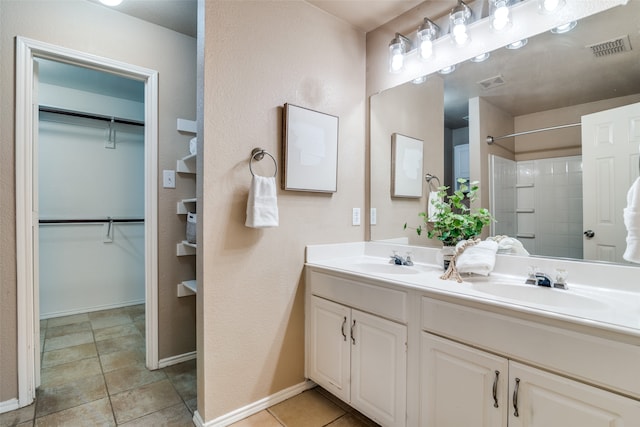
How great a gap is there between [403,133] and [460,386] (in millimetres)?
1476

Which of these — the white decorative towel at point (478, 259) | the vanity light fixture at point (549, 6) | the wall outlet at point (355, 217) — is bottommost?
the white decorative towel at point (478, 259)

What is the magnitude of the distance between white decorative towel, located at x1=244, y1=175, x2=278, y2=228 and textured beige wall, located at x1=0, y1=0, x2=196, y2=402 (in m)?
0.97

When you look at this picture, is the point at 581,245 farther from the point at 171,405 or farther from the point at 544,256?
the point at 171,405

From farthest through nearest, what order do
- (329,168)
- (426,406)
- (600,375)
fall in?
(329,168), (426,406), (600,375)

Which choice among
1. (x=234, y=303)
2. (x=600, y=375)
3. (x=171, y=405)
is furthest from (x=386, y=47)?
(x=171, y=405)

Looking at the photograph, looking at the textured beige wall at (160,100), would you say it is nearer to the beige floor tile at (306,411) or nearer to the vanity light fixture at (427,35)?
the beige floor tile at (306,411)

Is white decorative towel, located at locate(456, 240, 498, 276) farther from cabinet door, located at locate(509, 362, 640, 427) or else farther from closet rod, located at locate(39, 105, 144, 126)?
closet rod, located at locate(39, 105, 144, 126)

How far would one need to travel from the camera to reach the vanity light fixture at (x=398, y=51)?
6.31 feet

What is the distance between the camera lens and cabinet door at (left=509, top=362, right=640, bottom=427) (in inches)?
33.6

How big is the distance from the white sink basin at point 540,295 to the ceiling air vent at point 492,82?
103cm

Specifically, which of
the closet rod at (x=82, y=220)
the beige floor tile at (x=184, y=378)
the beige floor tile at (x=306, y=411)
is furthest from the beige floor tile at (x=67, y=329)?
the beige floor tile at (x=306, y=411)

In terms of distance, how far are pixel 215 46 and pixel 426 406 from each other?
1.91 m

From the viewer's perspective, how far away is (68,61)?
1.86 meters

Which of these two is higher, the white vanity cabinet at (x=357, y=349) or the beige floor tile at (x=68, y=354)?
the white vanity cabinet at (x=357, y=349)
